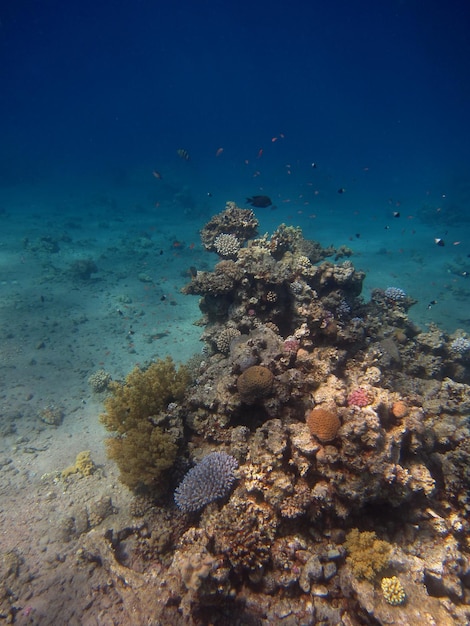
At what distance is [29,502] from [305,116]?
558ft

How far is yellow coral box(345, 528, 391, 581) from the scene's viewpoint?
12.3 ft

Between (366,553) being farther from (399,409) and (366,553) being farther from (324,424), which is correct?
(399,409)

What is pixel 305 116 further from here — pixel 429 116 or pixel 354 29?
pixel 354 29

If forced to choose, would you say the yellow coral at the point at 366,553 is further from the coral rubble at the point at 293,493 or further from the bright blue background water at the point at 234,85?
the bright blue background water at the point at 234,85

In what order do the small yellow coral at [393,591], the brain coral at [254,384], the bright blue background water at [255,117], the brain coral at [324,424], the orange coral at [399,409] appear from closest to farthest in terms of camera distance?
the small yellow coral at [393,591] < the brain coral at [324,424] < the orange coral at [399,409] < the brain coral at [254,384] < the bright blue background water at [255,117]

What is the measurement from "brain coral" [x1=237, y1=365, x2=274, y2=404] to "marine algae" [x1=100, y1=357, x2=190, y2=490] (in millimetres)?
1316

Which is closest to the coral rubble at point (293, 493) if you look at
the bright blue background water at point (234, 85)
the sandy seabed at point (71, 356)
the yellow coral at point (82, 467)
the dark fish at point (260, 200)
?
the sandy seabed at point (71, 356)

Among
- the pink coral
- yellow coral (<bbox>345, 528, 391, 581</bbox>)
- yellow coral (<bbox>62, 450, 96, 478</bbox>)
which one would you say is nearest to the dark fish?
the pink coral

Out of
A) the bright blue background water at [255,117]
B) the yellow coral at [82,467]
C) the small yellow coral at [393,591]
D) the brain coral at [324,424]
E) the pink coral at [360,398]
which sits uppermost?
the bright blue background water at [255,117]

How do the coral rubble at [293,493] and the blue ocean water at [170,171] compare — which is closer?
the coral rubble at [293,493]

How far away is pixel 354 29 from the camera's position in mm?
82000

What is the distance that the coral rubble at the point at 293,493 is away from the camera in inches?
149

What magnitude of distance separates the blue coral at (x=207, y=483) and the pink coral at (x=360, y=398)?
6.31 feet

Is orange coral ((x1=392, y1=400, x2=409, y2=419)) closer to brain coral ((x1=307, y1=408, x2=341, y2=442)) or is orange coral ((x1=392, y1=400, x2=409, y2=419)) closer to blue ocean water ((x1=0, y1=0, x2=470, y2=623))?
brain coral ((x1=307, y1=408, x2=341, y2=442))
